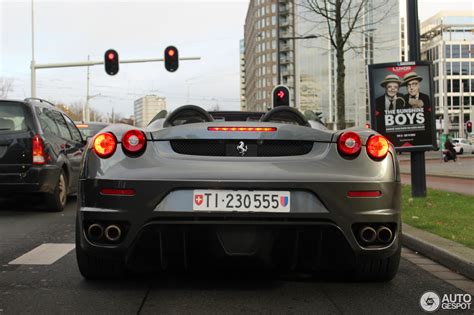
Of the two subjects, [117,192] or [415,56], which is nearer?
[117,192]

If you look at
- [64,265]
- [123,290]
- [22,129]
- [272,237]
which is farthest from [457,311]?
[22,129]

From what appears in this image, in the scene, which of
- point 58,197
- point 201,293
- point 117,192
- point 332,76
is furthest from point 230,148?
point 332,76

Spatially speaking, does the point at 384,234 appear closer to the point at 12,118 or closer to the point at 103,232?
the point at 103,232

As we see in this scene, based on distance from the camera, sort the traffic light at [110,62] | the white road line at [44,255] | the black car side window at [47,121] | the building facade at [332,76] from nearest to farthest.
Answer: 1. the white road line at [44,255]
2. the black car side window at [47,121]
3. the traffic light at [110,62]
4. the building facade at [332,76]

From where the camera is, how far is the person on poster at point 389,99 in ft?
31.7

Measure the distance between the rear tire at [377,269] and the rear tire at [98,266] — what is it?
1744 mm

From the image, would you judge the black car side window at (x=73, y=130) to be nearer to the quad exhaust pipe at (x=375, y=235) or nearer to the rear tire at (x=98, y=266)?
the rear tire at (x=98, y=266)

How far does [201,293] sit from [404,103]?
720 cm

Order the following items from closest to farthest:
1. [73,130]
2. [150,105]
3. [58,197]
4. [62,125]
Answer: [58,197]
[62,125]
[73,130]
[150,105]

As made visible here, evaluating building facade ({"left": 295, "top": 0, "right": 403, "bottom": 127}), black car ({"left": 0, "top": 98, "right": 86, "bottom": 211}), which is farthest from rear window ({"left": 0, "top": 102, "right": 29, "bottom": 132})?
building facade ({"left": 295, "top": 0, "right": 403, "bottom": 127})

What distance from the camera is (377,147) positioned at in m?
3.55

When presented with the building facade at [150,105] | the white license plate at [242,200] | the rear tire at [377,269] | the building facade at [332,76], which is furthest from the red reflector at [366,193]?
the building facade at [332,76]

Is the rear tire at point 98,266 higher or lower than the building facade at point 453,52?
lower

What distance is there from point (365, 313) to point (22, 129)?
593 centimetres
